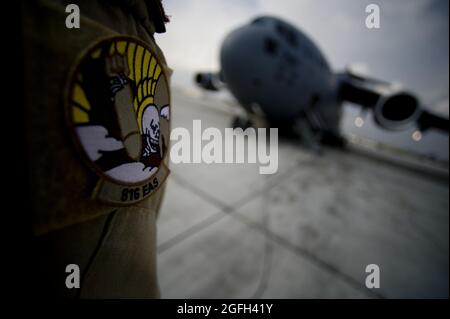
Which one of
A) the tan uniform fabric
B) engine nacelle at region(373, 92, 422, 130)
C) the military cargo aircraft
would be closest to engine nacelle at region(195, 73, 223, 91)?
the military cargo aircraft

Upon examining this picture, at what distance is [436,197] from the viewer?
12.6 feet

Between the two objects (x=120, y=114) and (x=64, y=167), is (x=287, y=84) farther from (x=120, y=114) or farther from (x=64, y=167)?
(x=64, y=167)

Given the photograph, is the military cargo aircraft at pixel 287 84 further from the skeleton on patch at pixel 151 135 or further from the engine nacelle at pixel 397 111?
the skeleton on patch at pixel 151 135

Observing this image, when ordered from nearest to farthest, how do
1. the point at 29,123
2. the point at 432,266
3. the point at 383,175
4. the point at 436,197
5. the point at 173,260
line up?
the point at 29,123 < the point at 173,260 < the point at 432,266 < the point at 436,197 < the point at 383,175

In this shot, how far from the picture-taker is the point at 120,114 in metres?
0.52

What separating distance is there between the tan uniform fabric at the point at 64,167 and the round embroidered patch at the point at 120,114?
22 mm

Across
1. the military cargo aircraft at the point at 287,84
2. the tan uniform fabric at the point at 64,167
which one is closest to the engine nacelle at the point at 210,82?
the military cargo aircraft at the point at 287,84

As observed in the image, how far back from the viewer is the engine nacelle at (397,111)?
4774 millimetres

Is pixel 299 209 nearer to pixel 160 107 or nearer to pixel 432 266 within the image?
pixel 432 266

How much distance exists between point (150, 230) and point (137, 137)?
0.43m

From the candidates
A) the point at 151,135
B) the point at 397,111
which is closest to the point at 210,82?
the point at 397,111

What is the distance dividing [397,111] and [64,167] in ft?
22.3

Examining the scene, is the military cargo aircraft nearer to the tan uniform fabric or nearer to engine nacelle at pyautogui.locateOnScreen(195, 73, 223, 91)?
engine nacelle at pyautogui.locateOnScreen(195, 73, 223, 91)
